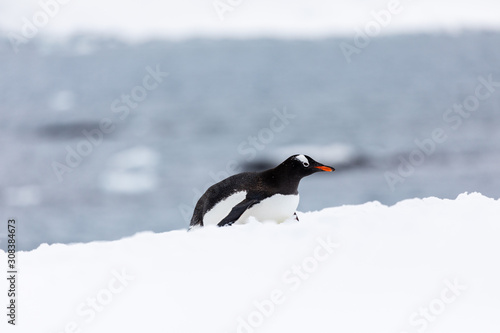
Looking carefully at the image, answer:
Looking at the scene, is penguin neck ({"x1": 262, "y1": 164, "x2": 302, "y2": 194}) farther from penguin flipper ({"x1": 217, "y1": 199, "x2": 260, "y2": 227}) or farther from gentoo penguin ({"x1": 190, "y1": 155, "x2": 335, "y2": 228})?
penguin flipper ({"x1": 217, "y1": 199, "x2": 260, "y2": 227})

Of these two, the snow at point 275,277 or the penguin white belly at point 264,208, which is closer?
the snow at point 275,277

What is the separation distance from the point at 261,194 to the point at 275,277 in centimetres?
80

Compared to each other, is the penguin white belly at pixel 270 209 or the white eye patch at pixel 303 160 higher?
the white eye patch at pixel 303 160

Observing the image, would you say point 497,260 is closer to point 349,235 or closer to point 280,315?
point 349,235

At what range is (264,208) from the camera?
10.3 feet

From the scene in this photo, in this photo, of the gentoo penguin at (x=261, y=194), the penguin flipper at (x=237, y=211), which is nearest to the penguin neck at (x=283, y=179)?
the gentoo penguin at (x=261, y=194)

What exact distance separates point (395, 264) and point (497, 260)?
46 cm

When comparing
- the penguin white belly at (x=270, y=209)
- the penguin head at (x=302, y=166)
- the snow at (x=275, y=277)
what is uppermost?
the penguin head at (x=302, y=166)

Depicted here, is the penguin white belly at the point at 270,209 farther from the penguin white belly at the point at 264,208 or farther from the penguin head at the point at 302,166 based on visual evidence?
the penguin head at the point at 302,166

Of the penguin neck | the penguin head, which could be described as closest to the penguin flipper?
the penguin neck

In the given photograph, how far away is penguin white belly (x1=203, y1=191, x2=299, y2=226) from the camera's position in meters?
3.14

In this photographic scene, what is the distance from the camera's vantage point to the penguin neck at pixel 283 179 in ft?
10.4

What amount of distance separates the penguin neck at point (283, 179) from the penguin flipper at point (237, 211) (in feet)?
0.45

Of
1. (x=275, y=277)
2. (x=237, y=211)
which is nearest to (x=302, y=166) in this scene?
(x=237, y=211)
